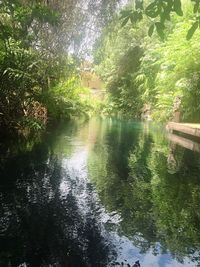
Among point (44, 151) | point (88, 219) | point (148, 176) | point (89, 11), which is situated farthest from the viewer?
point (89, 11)

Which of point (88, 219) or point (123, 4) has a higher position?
point (123, 4)

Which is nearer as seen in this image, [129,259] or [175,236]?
[129,259]

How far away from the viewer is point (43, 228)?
10.2 ft

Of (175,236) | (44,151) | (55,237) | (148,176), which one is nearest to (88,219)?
(55,237)

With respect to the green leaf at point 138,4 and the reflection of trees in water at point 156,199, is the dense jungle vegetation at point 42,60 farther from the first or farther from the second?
the green leaf at point 138,4

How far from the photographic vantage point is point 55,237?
2926mm

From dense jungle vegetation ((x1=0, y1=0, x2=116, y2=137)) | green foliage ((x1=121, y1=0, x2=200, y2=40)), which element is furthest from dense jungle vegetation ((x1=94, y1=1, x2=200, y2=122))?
dense jungle vegetation ((x1=0, y1=0, x2=116, y2=137))

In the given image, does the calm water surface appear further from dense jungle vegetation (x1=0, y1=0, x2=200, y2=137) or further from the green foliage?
dense jungle vegetation (x1=0, y1=0, x2=200, y2=137)

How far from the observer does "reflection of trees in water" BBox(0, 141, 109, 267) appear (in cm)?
256

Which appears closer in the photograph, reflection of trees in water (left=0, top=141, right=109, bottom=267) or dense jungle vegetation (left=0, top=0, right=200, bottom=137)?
reflection of trees in water (left=0, top=141, right=109, bottom=267)

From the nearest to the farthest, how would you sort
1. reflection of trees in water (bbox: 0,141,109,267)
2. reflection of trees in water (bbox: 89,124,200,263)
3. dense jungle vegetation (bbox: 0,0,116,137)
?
reflection of trees in water (bbox: 0,141,109,267) < reflection of trees in water (bbox: 89,124,200,263) < dense jungle vegetation (bbox: 0,0,116,137)

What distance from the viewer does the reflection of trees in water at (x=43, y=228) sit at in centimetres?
256

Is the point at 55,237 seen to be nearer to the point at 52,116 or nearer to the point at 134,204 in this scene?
the point at 134,204

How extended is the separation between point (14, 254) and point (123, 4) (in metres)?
13.0
